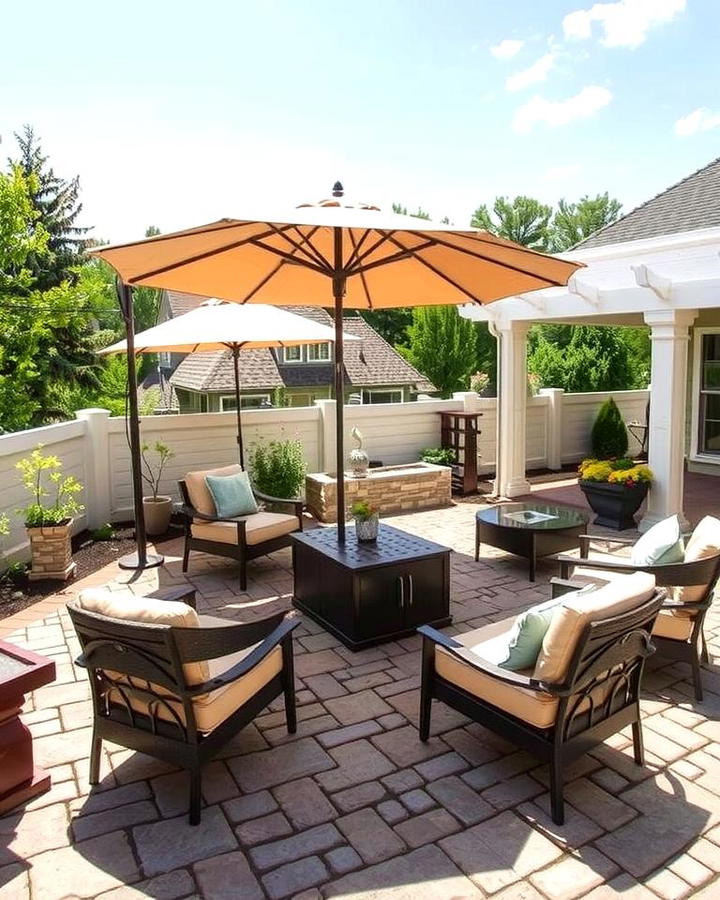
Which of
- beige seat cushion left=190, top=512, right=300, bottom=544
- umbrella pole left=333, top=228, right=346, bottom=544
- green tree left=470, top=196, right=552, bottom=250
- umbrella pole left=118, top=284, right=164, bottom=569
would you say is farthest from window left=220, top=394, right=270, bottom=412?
green tree left=470, top=196, right=552, bottom=250

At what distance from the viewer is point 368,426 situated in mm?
9852

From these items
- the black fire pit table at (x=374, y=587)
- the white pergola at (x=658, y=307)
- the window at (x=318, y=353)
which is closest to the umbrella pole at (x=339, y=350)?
the black fire pit table at (x=374, y=587)

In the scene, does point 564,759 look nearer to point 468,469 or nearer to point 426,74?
point 468,469

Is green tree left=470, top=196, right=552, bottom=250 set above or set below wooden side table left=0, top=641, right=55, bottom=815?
above

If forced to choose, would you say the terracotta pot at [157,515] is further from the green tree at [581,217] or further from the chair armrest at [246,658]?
the green tree at [581,217]

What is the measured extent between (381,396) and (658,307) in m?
20.1

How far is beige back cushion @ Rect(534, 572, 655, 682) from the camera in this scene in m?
2.74

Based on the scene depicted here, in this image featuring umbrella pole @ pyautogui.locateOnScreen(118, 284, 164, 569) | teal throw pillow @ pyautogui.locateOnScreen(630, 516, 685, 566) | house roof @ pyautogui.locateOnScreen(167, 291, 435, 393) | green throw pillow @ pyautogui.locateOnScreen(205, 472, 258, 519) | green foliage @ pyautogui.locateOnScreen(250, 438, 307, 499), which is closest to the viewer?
Answer: teal throw pillow @ pyautogui.locateOnScreen(630, 516, 685, 566)

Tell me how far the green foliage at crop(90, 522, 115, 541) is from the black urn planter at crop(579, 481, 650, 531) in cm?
572

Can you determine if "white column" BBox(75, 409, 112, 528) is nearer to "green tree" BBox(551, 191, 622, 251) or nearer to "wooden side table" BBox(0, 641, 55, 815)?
"wooden side table" BBox(0, 641, 55, 815)

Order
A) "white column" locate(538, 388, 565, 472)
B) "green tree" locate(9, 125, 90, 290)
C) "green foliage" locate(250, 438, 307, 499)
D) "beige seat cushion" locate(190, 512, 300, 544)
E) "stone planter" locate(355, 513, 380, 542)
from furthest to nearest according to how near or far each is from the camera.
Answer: "green tree" locate(9, 125, 90, 290) → "white column" locate(538, 388, 565, 472) → "green foliage" locate(250, 438, 307, 499) → "beige seat cushion" locate(190, 512, 300, 544) → "stone planter" locate(355, 513, 380, 542)

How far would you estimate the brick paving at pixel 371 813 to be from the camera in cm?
251

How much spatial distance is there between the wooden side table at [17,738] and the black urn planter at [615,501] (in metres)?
6.49

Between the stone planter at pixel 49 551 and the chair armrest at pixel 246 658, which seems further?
the stone planter at pixel 49 551
